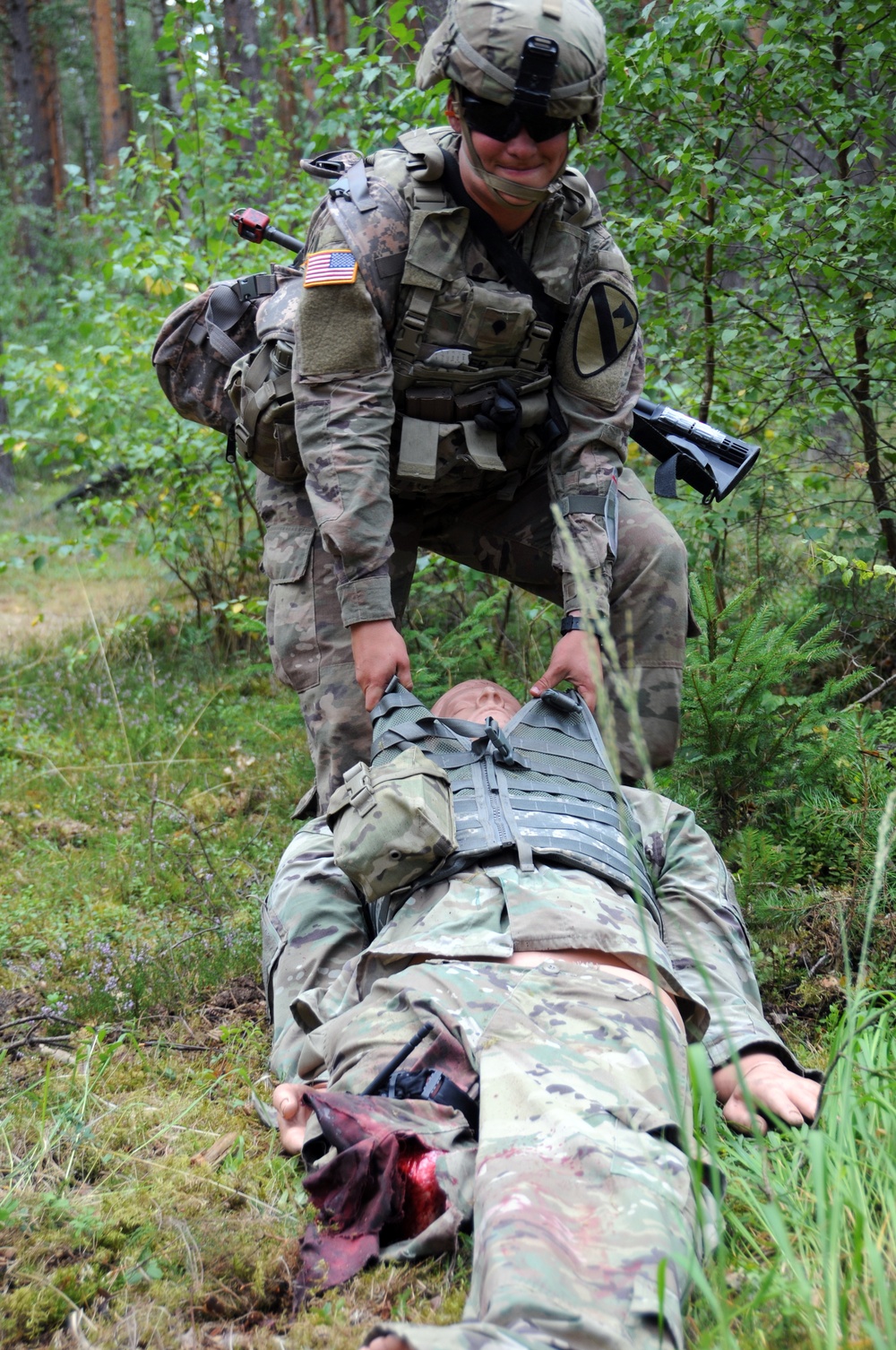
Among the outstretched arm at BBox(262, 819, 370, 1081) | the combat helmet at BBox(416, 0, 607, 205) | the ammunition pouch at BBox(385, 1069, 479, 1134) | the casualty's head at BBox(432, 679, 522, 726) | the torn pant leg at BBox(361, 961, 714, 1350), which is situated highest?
the combat helmet at BBox(416, 0, 607, 205)

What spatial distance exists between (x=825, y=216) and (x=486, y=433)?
1512 mm

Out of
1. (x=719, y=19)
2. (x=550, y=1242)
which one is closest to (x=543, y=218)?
(x=719, y=19)

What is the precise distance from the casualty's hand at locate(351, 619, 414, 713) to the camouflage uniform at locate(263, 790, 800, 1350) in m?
0.43

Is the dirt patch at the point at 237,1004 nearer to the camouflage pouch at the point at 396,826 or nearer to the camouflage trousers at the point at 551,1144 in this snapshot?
the camouflage pouch at the point at 396,826

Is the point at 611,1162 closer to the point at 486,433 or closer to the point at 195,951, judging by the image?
the point at 195,951

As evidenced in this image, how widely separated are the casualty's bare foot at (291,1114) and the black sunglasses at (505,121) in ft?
7.83

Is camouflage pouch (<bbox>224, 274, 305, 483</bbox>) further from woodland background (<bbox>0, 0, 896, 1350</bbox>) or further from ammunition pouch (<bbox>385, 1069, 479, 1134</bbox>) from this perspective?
ammunition pouch (<bbox>385, 1069, 479, 1134</bbox>)

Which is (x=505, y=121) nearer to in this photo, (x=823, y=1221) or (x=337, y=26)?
(x=823, y=1221)

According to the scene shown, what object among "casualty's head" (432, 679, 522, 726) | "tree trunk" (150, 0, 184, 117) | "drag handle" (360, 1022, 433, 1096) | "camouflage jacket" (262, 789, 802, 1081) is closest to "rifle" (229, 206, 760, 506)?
"casualty's head" (432, 679, 522, 726)

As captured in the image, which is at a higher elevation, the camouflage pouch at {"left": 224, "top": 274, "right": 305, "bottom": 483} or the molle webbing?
the camouflage pouch at {"left": 224, "top": 274, "right": 305, "bottom": 483}

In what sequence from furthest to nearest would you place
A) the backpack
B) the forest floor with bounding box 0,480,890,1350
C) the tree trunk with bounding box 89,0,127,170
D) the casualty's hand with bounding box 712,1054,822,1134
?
the tree trunk with bounding box 89,0,127,170 < the backpack < the casualty's hand with bounding box 712,1054,822,1134 < the forest floor with bounding box 0,480,890,1350

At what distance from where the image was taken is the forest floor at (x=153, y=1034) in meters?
1.83

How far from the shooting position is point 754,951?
3055 millimetres

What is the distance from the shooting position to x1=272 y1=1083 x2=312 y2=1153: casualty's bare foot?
2326mm
